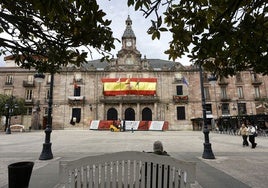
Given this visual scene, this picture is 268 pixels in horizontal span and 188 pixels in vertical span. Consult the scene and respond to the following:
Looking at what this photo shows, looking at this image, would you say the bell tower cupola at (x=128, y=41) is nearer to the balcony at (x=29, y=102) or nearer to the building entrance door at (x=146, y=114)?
the building entrance door at (x=146, y=114)

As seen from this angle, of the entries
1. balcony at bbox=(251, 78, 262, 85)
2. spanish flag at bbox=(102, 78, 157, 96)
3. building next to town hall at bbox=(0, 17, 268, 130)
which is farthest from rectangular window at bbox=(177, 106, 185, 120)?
balcony at bbox=(251, 78, 262, 85)

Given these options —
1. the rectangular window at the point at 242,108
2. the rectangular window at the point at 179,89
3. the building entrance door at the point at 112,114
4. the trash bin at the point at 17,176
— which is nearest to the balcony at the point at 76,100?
the building entrance door at the point at 112,114

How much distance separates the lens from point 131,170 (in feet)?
7.78

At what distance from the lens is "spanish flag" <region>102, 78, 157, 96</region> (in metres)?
29.2

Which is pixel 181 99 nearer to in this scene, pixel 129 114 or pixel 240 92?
pixel 129 114

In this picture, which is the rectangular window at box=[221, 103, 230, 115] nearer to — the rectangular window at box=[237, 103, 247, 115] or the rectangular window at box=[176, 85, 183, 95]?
the rectangular window at box=[237, 103, 247, 115]

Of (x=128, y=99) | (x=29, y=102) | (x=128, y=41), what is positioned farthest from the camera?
(x=128, y=41)

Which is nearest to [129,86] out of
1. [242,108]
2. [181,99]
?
[181,99]

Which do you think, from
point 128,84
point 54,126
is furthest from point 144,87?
point 54,126

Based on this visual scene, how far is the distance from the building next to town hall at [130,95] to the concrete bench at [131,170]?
26780 millimetres

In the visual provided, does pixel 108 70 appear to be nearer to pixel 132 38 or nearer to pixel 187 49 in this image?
pixel 132 38

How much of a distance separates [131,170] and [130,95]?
28628mm

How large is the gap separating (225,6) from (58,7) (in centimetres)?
255

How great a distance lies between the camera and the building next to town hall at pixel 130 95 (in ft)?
99.6
